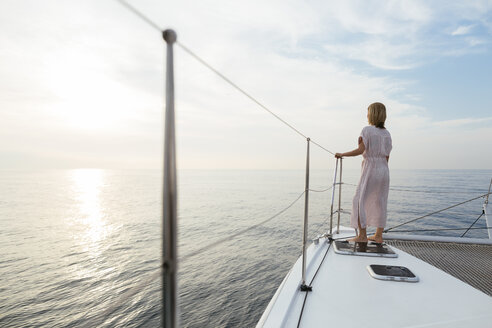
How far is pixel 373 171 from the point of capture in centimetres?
253

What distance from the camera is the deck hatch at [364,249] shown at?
2506mm

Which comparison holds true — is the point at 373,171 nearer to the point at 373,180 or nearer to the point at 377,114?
the point at 373,180

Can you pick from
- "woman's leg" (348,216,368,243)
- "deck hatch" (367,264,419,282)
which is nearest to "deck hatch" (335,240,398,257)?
"woman's leg" (348,216,368,243)

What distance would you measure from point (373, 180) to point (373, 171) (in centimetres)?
9

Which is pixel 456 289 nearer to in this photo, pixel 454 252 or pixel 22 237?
pixel 454 252

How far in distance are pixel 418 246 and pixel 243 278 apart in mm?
4835

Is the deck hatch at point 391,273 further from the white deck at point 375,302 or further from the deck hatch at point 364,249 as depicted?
the deck hatch at point 364,249

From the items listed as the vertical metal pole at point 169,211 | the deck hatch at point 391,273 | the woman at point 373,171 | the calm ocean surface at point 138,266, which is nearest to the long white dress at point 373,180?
the woman at point 373,171

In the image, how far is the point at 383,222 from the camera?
8.51 ft

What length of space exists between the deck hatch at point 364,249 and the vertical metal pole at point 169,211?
240 centimetres

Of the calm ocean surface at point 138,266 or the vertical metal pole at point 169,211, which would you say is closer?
the vertical metal pole at point 169,211

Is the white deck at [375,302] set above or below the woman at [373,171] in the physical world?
below

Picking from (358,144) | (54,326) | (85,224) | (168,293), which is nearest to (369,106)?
(358,144)

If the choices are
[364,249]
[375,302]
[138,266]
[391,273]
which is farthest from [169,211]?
[138,266]
